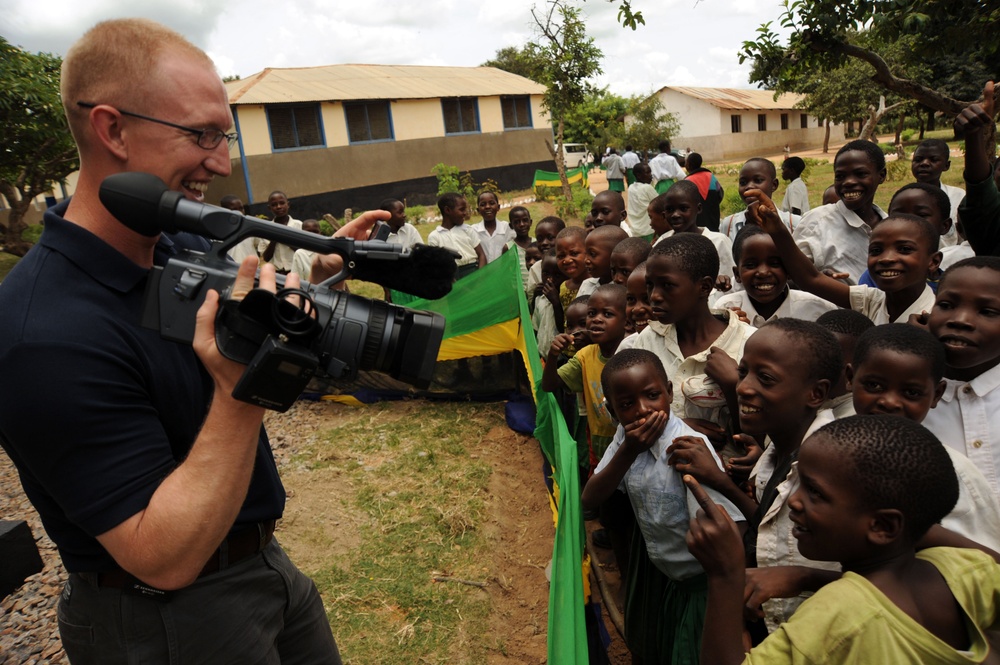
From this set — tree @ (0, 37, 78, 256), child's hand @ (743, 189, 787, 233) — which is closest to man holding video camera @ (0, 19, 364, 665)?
child's hand @ (743, 189, 787, 233)

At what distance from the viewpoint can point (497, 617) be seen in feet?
11.0

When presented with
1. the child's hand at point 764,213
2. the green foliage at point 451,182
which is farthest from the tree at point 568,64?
the child's hand at point 764,213

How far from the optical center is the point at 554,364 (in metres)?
3.44

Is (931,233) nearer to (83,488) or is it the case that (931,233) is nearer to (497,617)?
(497,617)

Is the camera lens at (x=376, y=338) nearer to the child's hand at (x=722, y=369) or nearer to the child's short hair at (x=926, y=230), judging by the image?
the child's hand at (x=722, y=369)

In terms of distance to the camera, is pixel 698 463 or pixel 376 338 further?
pixel 698 463

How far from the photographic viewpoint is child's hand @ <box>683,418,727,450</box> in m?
2.43

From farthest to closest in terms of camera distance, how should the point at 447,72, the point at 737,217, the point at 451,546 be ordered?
the point at 447,72
the point at 737,217
the point at 451,546

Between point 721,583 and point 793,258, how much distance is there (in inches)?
70.8

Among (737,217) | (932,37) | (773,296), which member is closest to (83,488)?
(773,296)

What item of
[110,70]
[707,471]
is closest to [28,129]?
[110,70]

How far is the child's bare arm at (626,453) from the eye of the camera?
6.84ft

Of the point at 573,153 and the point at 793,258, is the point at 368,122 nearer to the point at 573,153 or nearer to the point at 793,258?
the point at 573,153

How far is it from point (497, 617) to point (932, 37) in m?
4.99
